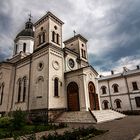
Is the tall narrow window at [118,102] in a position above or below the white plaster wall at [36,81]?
below

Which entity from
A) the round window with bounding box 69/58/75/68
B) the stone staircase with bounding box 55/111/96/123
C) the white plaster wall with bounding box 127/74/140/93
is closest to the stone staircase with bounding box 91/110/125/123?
the stone staircase with bounding box 55/111/96/123

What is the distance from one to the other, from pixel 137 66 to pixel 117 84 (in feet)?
22.7

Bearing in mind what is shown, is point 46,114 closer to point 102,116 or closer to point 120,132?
point 102,116

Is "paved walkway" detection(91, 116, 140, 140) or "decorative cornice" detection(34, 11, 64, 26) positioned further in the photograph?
"decorative cornice" detection(34, 11, 64, 26)

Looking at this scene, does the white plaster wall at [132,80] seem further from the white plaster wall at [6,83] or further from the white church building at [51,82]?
the white plaster wall at [6,83]

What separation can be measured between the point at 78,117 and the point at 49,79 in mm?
5585

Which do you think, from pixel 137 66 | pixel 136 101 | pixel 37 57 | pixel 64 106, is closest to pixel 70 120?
pixel 64 106

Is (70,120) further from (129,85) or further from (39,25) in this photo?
(129,85)

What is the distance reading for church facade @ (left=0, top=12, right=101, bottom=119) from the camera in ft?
54.5

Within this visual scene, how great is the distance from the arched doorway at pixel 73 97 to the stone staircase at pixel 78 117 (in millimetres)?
1585

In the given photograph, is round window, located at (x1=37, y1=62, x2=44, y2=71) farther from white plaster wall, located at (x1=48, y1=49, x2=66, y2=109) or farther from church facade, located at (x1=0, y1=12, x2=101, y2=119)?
white plaster wall, located at (x1=48, y1=49, x2=66, y2=109)

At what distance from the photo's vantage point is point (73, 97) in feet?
57.2

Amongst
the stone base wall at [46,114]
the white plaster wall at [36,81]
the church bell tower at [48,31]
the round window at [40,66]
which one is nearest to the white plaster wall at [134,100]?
the stone base wall at [46,114]

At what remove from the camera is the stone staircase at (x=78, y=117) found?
13.6m
